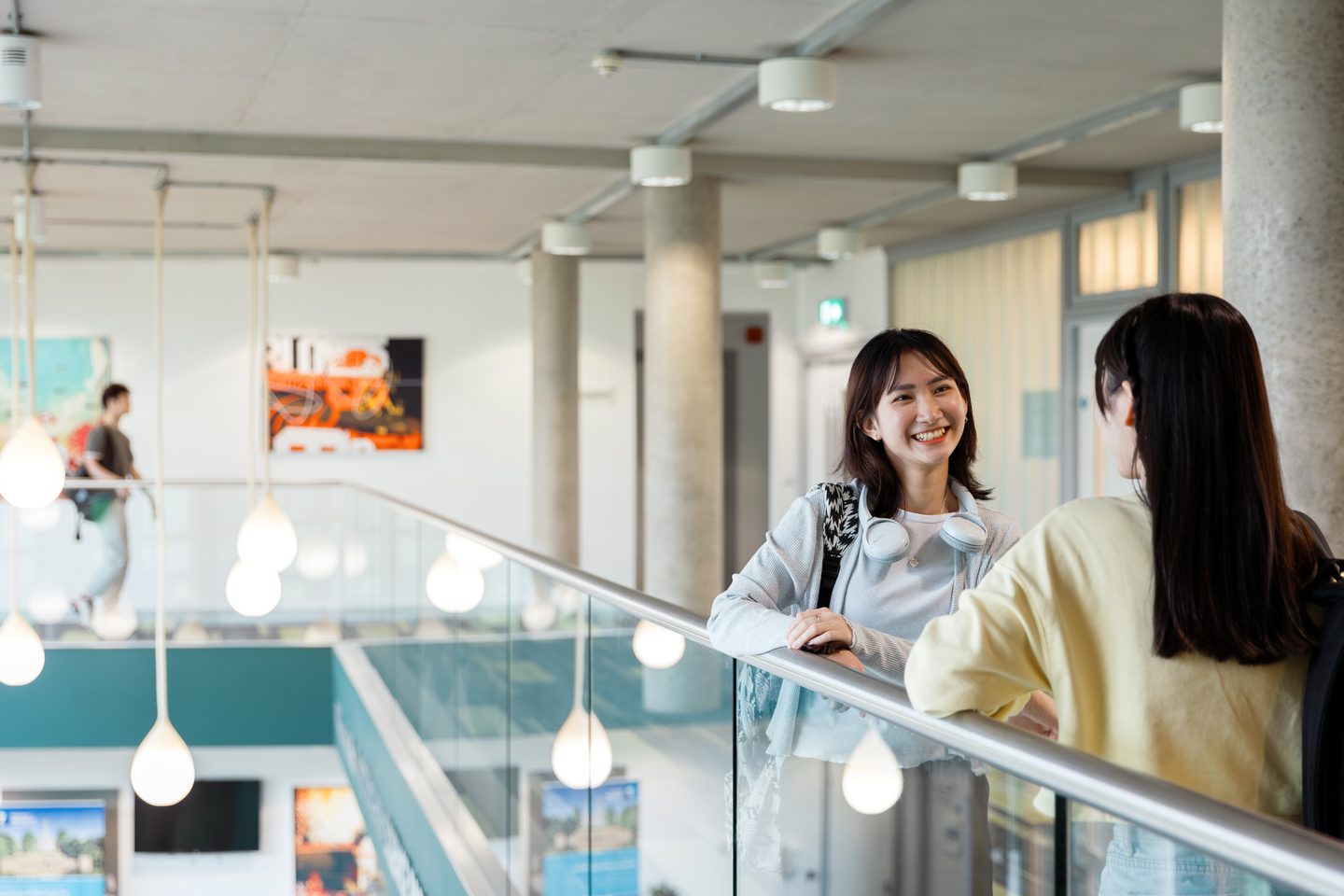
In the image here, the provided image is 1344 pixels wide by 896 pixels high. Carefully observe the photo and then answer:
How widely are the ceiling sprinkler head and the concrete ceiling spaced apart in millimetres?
84

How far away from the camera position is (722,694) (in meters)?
2.66

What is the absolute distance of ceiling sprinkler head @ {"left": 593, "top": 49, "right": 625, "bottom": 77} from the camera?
6422mm

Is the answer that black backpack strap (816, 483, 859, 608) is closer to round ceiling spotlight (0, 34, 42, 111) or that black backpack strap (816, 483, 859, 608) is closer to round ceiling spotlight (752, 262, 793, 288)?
round ceiling spotlight (0, 34, 42, 111)

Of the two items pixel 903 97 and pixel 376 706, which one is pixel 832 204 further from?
pixel 376 706

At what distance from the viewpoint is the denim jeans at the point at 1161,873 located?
1.32 metres

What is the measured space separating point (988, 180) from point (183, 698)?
707 centimetres

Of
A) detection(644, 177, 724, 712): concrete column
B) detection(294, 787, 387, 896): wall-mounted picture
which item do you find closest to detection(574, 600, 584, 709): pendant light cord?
detection(644, 177, 724, 712): concrete column

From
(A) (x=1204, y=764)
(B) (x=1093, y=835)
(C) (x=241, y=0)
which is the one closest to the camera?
(B) (x=1093, y=835)

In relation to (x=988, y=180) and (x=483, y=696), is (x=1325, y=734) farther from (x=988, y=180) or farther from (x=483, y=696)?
(x=988, y=180)

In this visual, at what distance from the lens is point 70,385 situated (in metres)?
13.9

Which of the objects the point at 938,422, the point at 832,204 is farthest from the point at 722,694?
the point at 832,204

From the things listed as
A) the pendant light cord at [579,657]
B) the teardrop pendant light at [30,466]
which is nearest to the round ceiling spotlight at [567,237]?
the teardrop pendant light at [30,466]

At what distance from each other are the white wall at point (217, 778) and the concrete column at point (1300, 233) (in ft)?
46.2

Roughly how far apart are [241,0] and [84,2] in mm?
599
